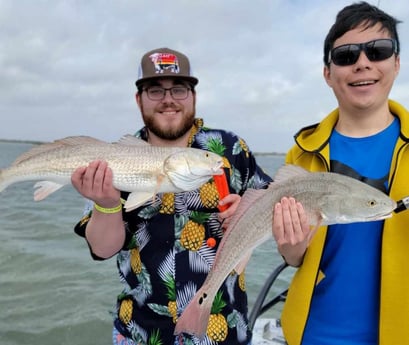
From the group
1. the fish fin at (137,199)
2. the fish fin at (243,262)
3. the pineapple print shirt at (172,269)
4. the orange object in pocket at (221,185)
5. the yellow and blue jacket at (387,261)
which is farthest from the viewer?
the orange object in pocket at (221,185)

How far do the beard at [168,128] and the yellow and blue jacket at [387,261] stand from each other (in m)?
0.89

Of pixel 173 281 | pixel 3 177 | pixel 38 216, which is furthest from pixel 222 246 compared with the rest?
pixel 38 216

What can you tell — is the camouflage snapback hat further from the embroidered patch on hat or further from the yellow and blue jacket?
the yellow and blue jacket

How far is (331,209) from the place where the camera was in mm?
2697

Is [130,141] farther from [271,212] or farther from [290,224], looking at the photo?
[290,224]

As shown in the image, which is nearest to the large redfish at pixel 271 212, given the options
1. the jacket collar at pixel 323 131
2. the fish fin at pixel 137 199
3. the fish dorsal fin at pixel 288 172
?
the fish dorsal fin at pixel 288 172

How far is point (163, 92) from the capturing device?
10.8ft

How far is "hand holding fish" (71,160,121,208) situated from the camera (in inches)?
121

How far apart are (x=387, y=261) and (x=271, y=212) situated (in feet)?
2.48

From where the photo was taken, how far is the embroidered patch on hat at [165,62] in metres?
3.24

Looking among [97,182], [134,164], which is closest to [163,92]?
[134,164]

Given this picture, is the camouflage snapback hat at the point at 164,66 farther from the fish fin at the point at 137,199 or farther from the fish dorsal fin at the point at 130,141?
the fish fin at the point at 137,199

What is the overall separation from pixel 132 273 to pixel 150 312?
0.33 metres

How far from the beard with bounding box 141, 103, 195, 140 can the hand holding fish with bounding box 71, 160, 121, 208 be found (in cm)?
48
